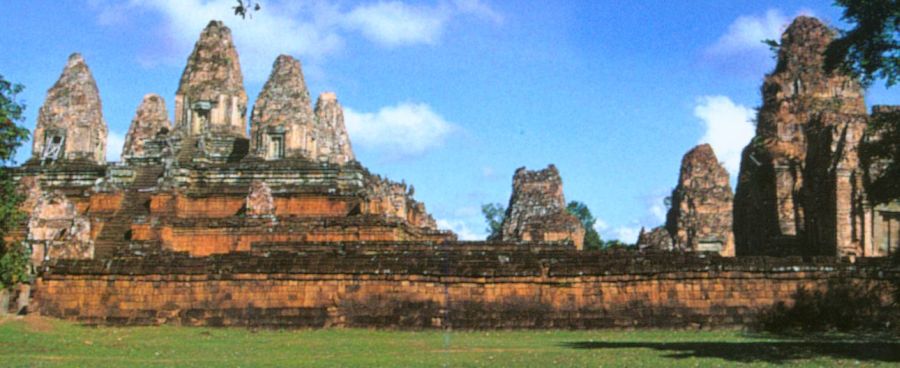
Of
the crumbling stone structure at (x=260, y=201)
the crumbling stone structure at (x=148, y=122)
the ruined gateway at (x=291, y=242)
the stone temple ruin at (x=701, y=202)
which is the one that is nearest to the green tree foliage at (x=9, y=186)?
the ruined gateway at (x=291, y=242)

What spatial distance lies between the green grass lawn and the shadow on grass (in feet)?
0.05

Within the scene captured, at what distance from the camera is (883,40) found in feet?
54.6

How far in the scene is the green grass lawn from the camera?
49.6 feet

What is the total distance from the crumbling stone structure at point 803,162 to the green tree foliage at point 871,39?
20294 mm

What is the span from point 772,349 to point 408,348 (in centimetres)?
558

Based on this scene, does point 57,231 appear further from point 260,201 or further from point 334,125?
point 334,125

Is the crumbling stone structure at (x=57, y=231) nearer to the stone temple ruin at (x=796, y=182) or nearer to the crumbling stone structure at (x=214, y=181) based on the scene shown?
the crumbling stone structure at (x=214, y=181)

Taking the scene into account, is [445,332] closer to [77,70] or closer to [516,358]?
[516,358]

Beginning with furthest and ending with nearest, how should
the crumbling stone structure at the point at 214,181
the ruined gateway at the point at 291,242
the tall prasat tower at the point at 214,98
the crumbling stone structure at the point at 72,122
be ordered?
the crumbling stone structure at the point at 72,122 → the tall prasat tower at the point at 214,98 → the crumbling stone structure at the point at 214,181 → the ruined gateway at the point at 291,242

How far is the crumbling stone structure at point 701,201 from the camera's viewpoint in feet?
166

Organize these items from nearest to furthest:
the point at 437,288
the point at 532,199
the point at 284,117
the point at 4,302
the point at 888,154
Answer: the point at 888,154
the point at 437,288
the point at 4,302
the point at 284,117
the point at 532,199

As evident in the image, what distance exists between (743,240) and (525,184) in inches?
410

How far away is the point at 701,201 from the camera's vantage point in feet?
171

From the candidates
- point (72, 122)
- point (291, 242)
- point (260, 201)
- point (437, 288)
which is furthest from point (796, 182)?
point (72, 122)
